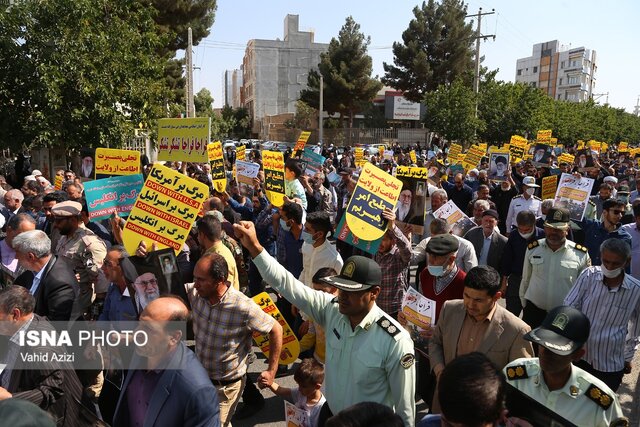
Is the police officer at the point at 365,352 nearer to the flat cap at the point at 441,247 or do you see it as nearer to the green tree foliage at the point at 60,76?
the flat cap at the point at 441,247

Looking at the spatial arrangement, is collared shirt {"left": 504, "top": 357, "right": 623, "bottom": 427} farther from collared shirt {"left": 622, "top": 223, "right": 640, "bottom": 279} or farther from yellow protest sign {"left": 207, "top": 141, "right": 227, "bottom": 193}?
yellow protest sign {"left": 207, "top": 141, "right": 227, "bottom": 193}

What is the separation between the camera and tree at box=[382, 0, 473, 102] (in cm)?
5072

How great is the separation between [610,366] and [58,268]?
420cm

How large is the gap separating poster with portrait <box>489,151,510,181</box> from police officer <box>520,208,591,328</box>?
6534 mm

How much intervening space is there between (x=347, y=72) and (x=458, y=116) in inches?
833

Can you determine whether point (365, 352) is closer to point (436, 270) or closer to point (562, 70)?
point (436, 270)

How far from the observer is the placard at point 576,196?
7.76 m

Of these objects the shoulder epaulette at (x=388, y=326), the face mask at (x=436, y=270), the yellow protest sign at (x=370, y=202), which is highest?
the yellow protest sign at (x=370, y=202)

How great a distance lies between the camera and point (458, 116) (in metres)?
31.8

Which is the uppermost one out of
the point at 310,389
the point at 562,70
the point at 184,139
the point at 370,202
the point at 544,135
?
the point at 562,70

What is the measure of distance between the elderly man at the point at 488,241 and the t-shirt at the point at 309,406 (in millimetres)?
3437

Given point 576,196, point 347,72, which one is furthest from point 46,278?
point 347,72

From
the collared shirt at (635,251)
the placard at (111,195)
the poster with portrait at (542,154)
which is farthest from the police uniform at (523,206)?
the poster with portrait at (542,154)

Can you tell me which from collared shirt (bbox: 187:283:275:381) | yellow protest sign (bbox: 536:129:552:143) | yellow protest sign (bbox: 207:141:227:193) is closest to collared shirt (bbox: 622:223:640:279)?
collared shirt (bbox: 187:283:275:381)
